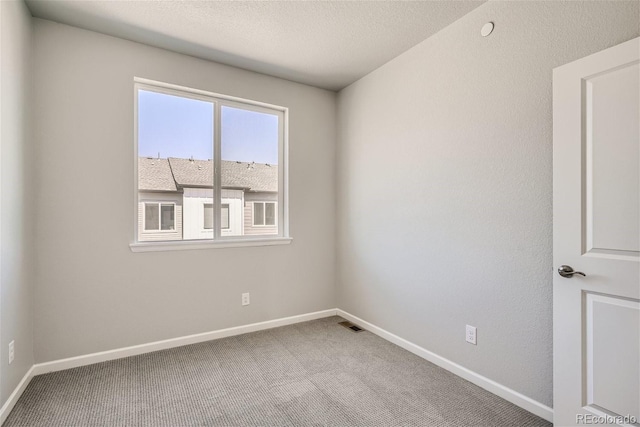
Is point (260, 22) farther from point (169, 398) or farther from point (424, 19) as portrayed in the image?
point (169, 398)

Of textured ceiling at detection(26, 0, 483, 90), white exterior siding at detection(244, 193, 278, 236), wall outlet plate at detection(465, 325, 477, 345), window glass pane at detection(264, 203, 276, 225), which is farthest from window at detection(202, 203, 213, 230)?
wall outlet plate at detection(465, 325, 477, 345)

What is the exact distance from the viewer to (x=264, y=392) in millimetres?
2088

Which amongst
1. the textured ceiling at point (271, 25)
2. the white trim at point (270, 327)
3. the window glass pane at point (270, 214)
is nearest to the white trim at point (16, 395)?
the white trim at point (270, 327)

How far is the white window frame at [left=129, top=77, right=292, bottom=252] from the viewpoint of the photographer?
104 inches

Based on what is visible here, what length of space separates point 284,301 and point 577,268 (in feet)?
8.21

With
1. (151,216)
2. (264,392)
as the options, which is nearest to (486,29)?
(264,392)

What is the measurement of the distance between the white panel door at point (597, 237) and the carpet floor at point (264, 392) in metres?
0.43

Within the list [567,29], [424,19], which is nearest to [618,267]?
[567,29]

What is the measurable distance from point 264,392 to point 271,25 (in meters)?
2.60

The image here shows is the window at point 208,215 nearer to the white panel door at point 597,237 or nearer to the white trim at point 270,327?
the white trim at point 270,327

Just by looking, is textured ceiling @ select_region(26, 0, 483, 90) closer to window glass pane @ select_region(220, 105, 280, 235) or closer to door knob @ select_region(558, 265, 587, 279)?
window glass pane @ select_region(220, 105, 280, 235)

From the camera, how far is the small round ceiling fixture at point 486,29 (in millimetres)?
2078

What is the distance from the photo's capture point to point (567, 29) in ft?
5.66

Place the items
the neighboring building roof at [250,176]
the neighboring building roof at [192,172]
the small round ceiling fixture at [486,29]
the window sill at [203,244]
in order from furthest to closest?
the neighboring building roof at [250,176]
the neighboring building roof at [192,172]
the window sill at [203,244]
the small round ceiling fixture at [486,29]
